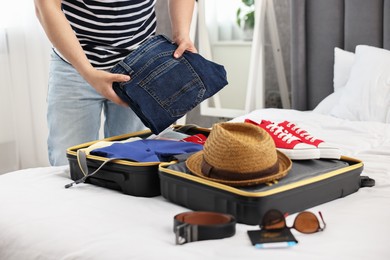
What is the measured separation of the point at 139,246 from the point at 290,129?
0.62 metres

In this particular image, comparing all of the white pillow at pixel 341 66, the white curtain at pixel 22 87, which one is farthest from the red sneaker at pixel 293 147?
the white curtain at pixel 22 87

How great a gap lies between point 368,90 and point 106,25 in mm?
1249

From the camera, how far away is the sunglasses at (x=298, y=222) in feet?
3.92

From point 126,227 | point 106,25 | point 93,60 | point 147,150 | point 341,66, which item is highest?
point 106,25

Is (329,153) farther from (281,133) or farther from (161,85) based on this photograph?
(161,85)

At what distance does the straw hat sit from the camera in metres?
1.32

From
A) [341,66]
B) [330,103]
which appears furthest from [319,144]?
[341,66]

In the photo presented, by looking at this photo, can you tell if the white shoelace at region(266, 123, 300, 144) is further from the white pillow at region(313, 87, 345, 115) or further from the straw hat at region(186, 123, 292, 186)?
the white pillow at region(313, 87, 345, 115)

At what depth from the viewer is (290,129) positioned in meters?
1.65

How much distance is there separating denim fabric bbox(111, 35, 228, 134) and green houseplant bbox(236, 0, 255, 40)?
202cm

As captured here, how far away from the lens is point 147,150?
1.59m

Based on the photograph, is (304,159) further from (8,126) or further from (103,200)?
(8,126)

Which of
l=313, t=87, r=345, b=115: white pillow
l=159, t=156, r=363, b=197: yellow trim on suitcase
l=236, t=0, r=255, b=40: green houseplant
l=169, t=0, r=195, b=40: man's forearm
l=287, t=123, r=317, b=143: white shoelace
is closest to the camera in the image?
l=159, t=156, r=363, b=197: yellow trim on suitcase

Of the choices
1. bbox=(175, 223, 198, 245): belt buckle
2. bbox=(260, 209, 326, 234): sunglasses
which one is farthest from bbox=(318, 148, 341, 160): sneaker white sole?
bbox=(175, 223, 198, 245): belt buckle
